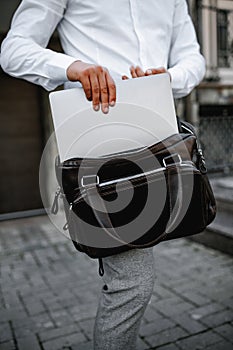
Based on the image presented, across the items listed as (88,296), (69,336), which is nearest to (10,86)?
(88,296)

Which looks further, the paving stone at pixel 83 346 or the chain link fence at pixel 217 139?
the chain link fence at pixel 217 139

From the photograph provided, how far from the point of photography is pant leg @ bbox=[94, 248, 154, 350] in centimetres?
155

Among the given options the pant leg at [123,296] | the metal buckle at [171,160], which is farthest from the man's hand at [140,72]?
the pant leg at [123,296]

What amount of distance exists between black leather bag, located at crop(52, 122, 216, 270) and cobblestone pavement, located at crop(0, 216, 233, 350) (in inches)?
53.5

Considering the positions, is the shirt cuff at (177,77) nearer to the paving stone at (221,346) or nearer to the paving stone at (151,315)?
the paving stone at (221,346)

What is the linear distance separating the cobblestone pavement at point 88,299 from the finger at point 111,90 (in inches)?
66.9

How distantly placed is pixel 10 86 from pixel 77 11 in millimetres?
4994

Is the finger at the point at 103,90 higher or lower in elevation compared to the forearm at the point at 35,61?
lower

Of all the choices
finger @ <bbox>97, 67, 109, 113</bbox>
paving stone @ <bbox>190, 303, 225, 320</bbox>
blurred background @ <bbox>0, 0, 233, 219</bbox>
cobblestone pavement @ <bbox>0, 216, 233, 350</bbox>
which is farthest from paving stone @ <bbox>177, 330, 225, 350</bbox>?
blurred background @ <bbox>0, 0, 233, 219</bbox>

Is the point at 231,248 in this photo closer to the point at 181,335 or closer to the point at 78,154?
the point at 181,335

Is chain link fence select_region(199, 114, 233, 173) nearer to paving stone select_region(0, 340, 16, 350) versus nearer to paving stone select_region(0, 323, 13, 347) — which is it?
paving stone select_region(0, 323, 13, 347)

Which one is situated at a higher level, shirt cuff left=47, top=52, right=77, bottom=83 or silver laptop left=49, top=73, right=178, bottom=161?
shirt cuff left=47, top=52, right=77, bottom=83

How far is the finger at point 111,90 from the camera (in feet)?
4.56

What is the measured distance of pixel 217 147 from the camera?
7.36 meters
